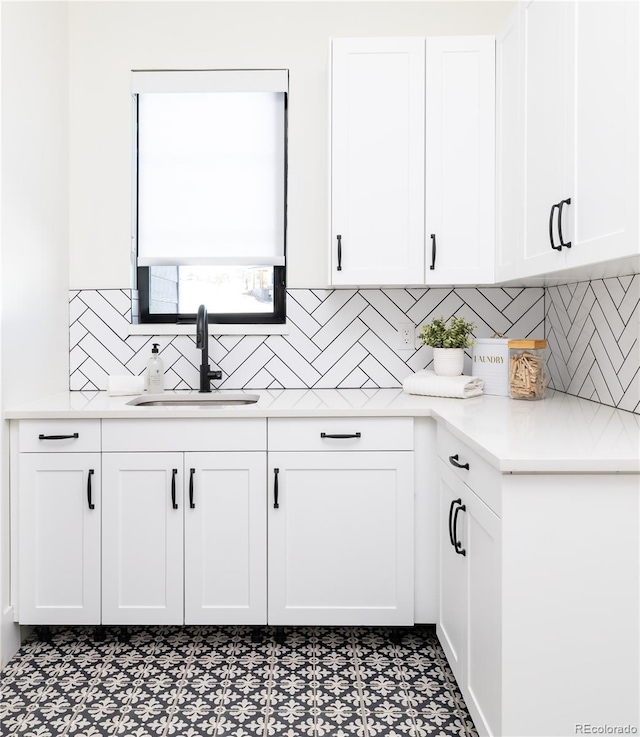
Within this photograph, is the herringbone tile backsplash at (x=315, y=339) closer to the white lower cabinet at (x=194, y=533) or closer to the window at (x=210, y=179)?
the window at (x=210, y=179)

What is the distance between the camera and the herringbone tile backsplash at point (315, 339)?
288 cm

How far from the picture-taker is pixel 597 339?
2371 millimetres

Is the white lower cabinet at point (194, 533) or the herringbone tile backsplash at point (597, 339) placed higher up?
the herringbone tile backsplash at point (597, 339)

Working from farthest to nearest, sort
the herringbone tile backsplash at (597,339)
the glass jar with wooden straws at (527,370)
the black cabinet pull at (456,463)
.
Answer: the glass jar with wooden straws at (527,370) < the herringbone tile backsplash at (597,339) < the black cabinet pull at (456,463)

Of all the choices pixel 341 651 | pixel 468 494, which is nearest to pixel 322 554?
pixel 341 651

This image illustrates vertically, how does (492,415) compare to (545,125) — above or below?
below

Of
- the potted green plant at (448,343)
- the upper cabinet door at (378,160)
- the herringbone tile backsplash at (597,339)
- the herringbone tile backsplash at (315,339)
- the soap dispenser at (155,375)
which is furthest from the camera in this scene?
the herringbone tile backsplash at (315,339)

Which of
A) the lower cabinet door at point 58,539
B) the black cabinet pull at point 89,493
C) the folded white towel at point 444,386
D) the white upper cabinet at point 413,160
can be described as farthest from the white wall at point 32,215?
the folded white towel at point 444,386

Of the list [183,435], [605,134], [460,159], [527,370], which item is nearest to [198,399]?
[183,435]

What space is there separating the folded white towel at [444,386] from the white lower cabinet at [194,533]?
0.71m

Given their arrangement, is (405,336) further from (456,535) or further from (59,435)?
(59,435)

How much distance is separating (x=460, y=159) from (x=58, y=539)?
2100mm

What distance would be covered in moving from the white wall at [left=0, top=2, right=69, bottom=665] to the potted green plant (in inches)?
62.6

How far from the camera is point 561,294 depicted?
2.69m
